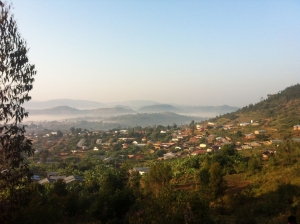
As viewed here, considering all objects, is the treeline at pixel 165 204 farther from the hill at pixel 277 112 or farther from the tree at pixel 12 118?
the hill at pixel 277 112

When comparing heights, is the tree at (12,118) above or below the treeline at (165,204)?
above

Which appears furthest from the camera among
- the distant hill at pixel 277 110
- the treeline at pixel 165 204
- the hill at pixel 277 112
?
the distant hill at pixel 277 110

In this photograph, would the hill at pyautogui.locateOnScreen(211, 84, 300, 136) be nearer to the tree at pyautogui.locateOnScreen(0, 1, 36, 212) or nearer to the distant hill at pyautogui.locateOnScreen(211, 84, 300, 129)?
the distant hill at pyautogui.locateOnScreen(211, 84, 300, 129)

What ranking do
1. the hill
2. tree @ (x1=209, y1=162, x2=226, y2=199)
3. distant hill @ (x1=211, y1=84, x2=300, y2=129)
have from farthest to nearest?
distant hill @ (x1=211, y1=84, x2=300, y2=129) → the hill → tree @ (x1=209, y1=162, x2=226, y2=199)

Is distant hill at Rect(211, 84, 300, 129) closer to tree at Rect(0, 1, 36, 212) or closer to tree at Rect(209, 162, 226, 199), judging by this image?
tree at Rect(209, 162, 226, 199)

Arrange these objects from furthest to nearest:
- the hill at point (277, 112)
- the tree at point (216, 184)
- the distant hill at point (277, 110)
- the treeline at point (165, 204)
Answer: the distant hill at point (277, 110) → the hill at point (277, 112) → the tree at point (216, 184) → the treeline at point (165, 204)

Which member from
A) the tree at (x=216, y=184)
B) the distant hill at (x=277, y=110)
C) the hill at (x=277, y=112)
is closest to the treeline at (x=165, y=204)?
the tree at (x=216, y=184)

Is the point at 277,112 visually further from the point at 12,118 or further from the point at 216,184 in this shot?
the point at 12,118

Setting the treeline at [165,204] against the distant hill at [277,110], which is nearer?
the treeline at [165,204]

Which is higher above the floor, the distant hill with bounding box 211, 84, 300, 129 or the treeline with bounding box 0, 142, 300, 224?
the distant hill with bounding box 211, 84, 300, 129

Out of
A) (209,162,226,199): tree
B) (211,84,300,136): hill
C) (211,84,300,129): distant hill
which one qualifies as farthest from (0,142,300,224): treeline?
(211,84,300,129): distant hill

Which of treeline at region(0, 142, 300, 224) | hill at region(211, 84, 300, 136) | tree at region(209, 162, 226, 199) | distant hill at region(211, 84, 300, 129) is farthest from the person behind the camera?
distant hill at region(211, 84, 300, 129)

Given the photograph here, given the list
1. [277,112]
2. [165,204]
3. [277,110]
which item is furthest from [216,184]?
[277,110]

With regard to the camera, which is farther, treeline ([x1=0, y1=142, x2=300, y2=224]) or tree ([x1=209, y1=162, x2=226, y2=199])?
tree ([x1=209, y1=162, x2=226, y2=199])
